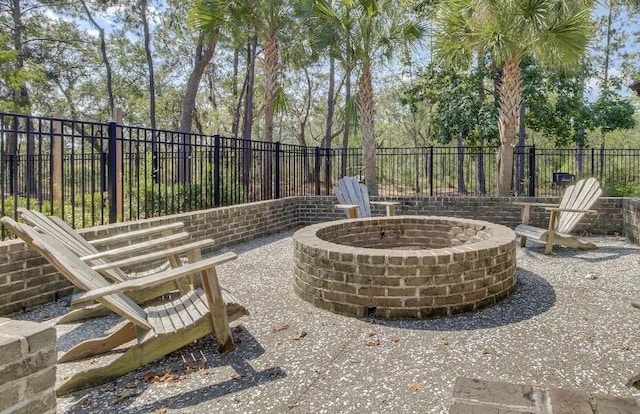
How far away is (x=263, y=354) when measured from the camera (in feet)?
9.45


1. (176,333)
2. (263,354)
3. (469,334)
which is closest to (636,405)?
(469,334)

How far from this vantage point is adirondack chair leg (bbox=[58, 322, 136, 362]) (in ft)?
8.68

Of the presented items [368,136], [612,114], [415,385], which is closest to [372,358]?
[415,385]

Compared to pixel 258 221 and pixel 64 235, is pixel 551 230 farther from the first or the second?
pixel 64 235

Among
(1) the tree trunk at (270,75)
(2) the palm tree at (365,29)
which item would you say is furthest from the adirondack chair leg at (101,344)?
(2) the palm tree at (365,29)

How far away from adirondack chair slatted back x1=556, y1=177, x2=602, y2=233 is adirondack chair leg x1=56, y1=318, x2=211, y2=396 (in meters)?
5.98

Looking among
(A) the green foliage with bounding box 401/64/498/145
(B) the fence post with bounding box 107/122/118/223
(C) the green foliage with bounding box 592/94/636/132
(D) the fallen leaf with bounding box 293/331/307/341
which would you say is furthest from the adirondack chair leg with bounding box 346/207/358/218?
(C) the green foliage with bounding box 592/94/636/132

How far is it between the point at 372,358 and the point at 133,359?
1.53m

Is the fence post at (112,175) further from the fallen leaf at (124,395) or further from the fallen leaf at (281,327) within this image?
the fallen leaf at (124,395)

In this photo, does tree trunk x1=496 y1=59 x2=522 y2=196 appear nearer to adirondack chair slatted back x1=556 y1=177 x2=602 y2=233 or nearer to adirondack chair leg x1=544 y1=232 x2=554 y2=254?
adirondack chair slatted back x1=556 y1=177 x2=602 y2=233

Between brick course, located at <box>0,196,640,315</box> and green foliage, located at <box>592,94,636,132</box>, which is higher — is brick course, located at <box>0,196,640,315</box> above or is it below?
below

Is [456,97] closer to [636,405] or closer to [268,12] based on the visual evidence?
[268,12]

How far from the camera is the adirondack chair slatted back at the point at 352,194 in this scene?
7707mm

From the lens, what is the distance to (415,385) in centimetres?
244
